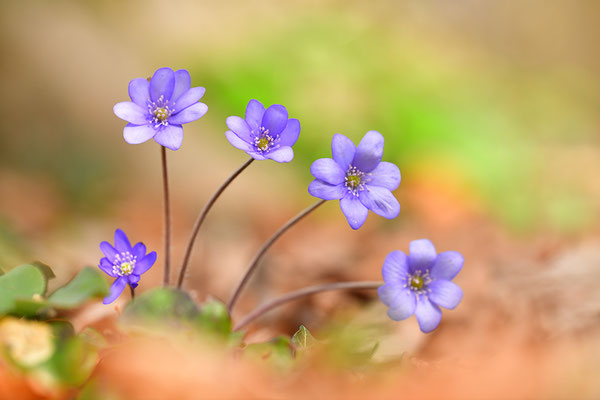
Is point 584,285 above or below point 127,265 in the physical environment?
above

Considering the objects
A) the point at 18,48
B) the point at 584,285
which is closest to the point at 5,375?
the point at 584,285

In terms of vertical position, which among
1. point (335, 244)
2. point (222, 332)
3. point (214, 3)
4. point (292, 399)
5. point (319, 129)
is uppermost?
point (214, 3)

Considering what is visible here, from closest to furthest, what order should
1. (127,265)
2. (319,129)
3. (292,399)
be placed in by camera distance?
(292,399)
(127,265)
(319,129)

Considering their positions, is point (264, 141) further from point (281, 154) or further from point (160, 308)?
point (160, 308)

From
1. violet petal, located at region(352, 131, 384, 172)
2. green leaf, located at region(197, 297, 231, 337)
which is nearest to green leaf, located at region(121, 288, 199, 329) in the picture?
green leaf, located at region(197, 297, 231, 337)

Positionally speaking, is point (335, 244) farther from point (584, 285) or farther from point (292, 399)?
point (292, 399)

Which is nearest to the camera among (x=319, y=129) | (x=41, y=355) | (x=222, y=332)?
(x=41, y=355)

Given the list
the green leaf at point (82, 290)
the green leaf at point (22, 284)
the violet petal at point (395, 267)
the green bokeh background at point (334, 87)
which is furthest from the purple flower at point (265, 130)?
the green bokeh background at point (334, 87)

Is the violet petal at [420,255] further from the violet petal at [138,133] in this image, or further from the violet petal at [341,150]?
the violet petal at [138,133]
